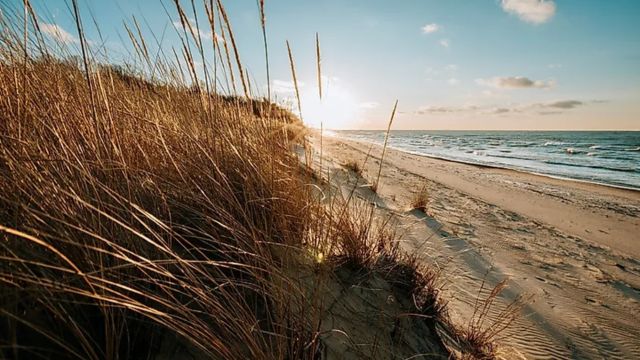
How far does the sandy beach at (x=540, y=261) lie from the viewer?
6.66 ft

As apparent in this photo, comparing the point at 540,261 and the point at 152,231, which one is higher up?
the point at 152,231

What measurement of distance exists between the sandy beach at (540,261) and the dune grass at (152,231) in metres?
0.83

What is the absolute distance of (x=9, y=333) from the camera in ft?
2.13

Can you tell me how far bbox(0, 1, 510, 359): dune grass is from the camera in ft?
2.43

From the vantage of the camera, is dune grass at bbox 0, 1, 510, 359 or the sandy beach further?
the sandy beach

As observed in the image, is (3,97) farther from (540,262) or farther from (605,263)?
(605,263)

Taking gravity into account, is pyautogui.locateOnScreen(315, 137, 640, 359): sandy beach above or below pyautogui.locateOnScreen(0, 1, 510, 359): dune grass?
below

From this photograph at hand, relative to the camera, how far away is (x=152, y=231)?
768mm

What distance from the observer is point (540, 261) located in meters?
3.28

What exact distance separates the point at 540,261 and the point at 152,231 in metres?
3.78

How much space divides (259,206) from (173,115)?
96 cm

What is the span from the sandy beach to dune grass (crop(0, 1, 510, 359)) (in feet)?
2.72

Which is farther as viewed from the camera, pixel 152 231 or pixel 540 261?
pixel 540 261

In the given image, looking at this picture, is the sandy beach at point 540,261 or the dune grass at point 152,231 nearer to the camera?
the dune grass at point 152,231
